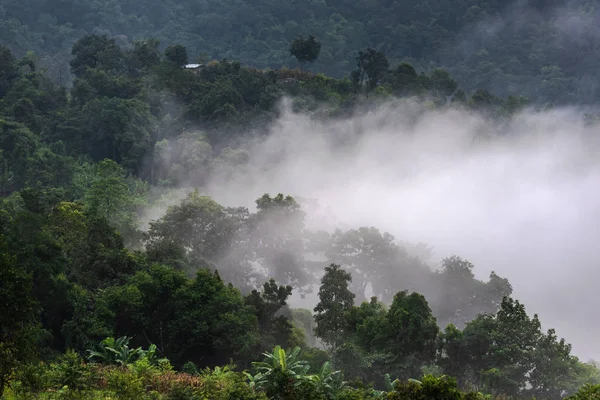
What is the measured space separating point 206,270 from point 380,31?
100.0 metres

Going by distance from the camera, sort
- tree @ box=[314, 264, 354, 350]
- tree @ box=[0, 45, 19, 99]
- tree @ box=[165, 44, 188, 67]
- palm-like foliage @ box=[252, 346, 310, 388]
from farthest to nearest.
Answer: tree @ box=[165, 44, 188, 67] → tree @ box=[0, 45, 19, 99] → tree @ box=[314, 264, 354, 350] → palm-like foliage @ box=[252, 346, 310, 388]

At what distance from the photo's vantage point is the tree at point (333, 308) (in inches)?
1351

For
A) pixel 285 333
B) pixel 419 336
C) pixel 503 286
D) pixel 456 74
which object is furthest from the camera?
pixel 456 74

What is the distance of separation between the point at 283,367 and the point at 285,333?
1235 centimetres

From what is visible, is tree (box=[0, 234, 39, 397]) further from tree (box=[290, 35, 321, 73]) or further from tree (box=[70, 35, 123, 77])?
tree (box=[290, 35, 321, 73])

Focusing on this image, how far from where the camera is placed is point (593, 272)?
223 feet

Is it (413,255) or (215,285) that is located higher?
(413,255)

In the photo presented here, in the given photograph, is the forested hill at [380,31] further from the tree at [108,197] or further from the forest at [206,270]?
the tree at [108,197]

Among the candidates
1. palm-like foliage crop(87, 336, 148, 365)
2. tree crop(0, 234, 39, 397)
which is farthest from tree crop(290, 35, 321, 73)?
tree crop(0, 234, 39, 397)

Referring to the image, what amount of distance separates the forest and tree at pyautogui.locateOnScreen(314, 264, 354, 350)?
0.07 m

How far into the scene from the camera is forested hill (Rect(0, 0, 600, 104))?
114 meters

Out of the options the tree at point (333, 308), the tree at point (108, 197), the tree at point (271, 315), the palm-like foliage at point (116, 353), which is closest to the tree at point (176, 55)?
the tree at point (108, 197)

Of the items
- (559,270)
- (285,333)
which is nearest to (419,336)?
(285,333)

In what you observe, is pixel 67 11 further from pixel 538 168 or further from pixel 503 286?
pixel 503 286
